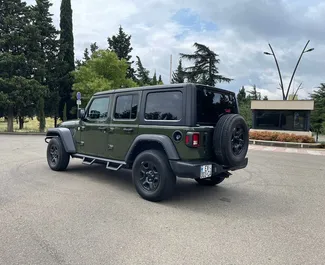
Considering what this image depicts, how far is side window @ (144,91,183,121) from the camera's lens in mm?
4633

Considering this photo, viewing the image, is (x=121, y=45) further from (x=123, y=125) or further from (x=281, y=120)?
(x=123, y=125)

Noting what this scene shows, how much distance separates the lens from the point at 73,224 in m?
3.70

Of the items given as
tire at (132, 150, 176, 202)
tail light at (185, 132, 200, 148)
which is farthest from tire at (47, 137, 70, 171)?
tail light at (185, 132, 200, 148)

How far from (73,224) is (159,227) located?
114 centimetres

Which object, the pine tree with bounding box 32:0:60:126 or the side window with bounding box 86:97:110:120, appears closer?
the side window with bounding box 86:97:110:120

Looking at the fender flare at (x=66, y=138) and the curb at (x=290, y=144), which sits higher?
the fender flare at (x=66, y=138)

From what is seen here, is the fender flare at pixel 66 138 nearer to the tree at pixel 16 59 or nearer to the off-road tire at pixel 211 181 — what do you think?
the off-road tire at pixel 211 181

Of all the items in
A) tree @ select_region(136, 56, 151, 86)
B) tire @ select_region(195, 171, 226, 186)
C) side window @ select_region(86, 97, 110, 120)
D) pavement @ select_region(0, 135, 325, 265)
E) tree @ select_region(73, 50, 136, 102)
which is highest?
tree @ select_region(136, 56, 151, 86)

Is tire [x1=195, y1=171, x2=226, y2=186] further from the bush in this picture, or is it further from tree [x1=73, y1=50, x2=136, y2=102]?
tree [x1=73, y1=50, x2=136, y2=102]

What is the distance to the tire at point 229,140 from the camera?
178 inches

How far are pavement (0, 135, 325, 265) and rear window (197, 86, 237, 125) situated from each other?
4.82 feet

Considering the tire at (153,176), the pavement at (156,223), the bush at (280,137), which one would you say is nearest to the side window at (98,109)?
the pavement at (156,223)

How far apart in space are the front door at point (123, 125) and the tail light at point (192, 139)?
1181mm

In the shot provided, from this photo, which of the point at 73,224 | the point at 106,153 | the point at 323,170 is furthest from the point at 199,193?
the point at 323,170
